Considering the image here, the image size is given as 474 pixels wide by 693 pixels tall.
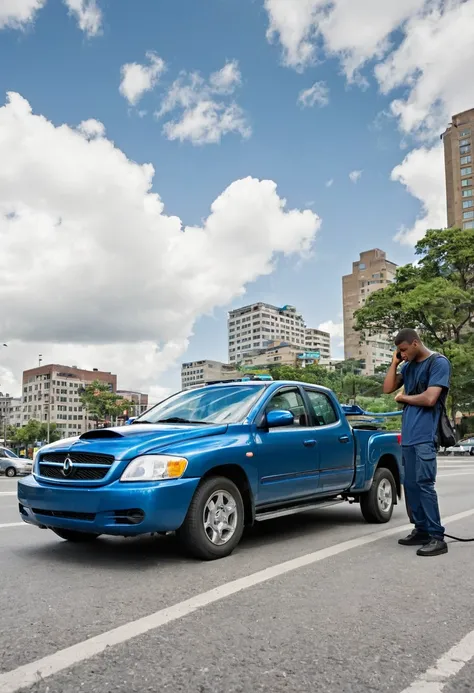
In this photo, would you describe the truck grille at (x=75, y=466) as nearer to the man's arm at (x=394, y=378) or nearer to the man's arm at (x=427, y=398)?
the man's arm at (x=427, y=398)

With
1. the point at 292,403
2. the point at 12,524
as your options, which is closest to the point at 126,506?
the point at 292,403

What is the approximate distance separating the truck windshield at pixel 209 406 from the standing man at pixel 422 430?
1.43m

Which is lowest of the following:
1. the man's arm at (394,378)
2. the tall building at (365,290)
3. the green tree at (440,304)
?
the man's arm at (394,378)

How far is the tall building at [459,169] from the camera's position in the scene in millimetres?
105750

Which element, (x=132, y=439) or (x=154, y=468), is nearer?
(x=154, y=468)

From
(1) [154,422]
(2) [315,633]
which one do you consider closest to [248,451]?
(1) [154,422]

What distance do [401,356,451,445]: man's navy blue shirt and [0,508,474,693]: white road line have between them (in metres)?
1.25

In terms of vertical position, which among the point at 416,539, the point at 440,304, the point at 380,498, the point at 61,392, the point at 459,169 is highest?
the point at 459,169

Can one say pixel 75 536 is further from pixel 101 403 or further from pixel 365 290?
pixel 365 290

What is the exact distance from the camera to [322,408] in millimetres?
7004

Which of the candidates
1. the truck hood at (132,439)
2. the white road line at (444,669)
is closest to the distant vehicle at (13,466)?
the truck hood at (132,439)

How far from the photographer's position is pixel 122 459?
490cm

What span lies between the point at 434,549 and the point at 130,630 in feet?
10.0

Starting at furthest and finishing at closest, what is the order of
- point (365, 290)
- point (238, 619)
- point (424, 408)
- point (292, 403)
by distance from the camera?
point (365, 290) → point (292, 403) → point (424, 408) → point (238, 619)
